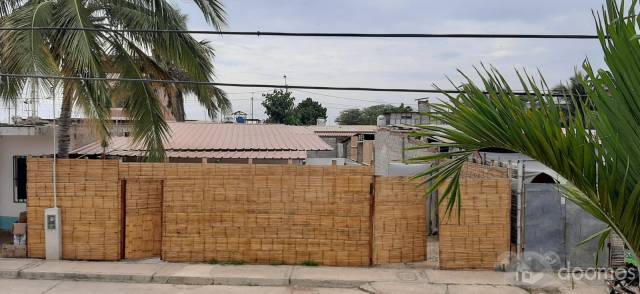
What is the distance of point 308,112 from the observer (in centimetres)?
5375

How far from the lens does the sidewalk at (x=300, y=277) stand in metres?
8.98

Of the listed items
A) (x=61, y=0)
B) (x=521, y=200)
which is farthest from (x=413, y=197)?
(x=61, y=0)

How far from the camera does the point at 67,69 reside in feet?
34.3

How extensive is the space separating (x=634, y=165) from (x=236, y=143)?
488 inches

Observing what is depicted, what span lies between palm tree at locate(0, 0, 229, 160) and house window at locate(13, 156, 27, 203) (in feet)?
8.40

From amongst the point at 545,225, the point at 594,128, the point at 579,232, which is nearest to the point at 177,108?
the point at 545,225

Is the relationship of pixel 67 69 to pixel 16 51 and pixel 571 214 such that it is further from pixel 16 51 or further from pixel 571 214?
pixel 571 214

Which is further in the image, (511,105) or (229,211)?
(229,211)

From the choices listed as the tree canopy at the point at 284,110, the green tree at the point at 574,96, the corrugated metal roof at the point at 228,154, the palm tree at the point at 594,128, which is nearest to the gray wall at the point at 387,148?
the corrugated metal roof at the point at 228,154

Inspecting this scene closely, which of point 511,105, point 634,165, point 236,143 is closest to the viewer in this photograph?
point 634,165

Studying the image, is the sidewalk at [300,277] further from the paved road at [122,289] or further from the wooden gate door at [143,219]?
the wooden gate door at [143,219]

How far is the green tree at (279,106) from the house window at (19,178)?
39.0 meters

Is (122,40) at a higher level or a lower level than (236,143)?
higher

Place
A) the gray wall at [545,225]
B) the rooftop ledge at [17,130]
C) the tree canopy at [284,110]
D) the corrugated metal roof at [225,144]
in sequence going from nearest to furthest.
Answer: the gray wall at [545,225], the rooftop ledge at [17,130], the corrugated metal roof at [225,144], the tree canopy at [284,110]
